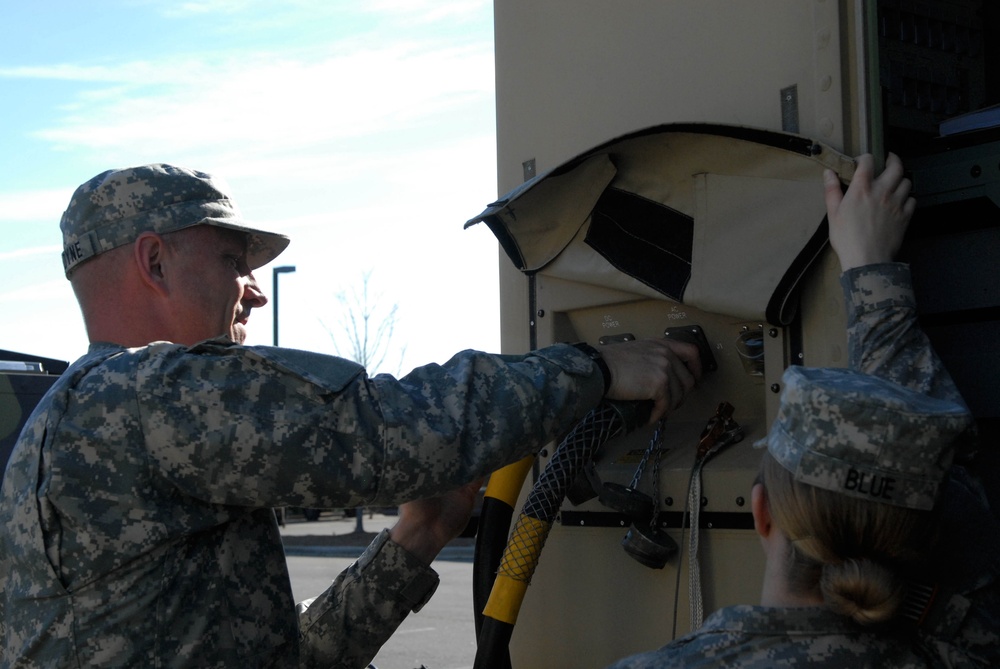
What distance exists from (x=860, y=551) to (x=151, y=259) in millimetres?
1473

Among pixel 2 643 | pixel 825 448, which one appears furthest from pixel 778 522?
pixel 2 643

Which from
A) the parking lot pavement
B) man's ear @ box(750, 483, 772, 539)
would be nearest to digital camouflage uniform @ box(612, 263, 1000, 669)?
man's ear @ box(750, 483, 772, 539)

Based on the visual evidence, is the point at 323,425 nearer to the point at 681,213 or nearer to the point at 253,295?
the point at 253,295

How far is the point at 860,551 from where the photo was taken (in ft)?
4.76

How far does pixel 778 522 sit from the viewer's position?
152 cm

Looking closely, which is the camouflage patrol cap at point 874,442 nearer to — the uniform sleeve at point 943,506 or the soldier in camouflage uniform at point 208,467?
the uniform sleeve at point 943,506

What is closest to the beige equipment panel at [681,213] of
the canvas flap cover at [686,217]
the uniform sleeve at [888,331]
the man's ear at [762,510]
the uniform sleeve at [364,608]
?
the canvas flap cover at [686,217]

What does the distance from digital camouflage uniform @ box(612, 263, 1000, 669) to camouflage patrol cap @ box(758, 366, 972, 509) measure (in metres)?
0.08

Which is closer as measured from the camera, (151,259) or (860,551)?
(860,551)

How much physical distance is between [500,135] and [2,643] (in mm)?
1756

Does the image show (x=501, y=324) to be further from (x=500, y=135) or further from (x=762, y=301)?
(x=762, y=301)

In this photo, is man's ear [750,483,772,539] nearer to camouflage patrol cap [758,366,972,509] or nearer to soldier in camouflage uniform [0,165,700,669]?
camouflage patrol cap [758,366,972,509]

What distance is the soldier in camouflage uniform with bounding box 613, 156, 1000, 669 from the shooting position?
145cm

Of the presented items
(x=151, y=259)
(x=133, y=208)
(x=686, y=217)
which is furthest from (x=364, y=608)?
(x=686, y=217)
